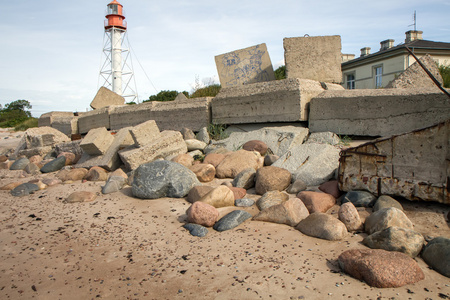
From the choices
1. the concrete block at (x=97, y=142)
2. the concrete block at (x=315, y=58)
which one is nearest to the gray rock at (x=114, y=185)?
the concrete block at (x=97, y=142)

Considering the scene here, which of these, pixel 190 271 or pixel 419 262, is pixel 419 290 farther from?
pixel 190 271

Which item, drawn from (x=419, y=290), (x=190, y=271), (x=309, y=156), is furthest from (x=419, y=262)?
(x=309, y=156)

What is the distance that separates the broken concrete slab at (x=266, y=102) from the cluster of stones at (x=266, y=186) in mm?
358

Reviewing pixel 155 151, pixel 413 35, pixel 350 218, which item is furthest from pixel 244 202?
pixel 413 35

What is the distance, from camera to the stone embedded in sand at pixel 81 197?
13.3ft

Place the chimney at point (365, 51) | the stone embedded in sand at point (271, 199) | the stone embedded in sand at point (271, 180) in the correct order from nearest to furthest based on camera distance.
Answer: the stone embedded in sand at point (271, 199) → the stone embedded in sand at point (271, 180) → the chimney at point (365, 51)

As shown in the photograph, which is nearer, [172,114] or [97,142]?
[97,142]

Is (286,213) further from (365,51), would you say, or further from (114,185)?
(365,51)

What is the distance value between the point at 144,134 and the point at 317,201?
3247mm

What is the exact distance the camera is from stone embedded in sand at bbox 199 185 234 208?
11.5ft

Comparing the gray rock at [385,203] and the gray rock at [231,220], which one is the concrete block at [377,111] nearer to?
the gray rock at [385,203]

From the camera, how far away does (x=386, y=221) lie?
8.95ft

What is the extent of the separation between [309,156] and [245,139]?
155 centimetres

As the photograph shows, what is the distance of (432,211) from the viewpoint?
306 centimetres
